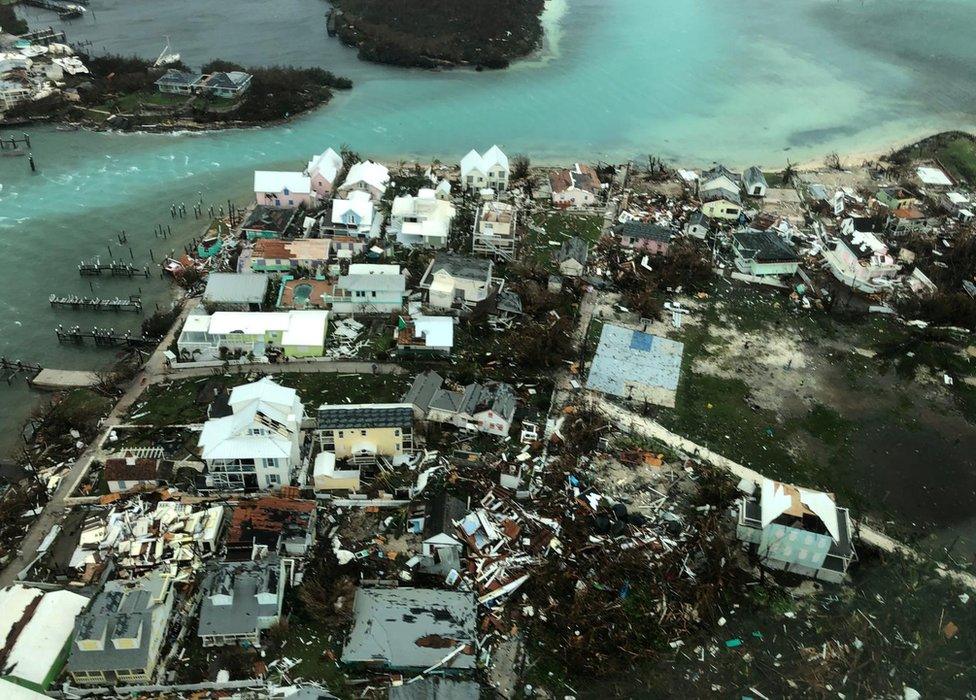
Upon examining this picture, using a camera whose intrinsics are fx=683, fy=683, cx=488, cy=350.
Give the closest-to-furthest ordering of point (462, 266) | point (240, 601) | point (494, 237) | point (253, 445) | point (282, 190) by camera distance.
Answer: point (240, 601) → point (253, 445) → point (462, 266) → point (494, 237) → point (282, 190)

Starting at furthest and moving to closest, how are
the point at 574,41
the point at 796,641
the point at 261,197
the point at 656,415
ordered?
the point at 574,41, the point at 261,197, the point at 656,415, the point at 796,641

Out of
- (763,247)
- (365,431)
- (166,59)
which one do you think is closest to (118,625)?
(365,431)

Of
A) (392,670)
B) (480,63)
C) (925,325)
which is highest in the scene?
(480,63)

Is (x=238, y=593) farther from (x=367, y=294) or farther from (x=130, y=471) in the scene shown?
(x=367, y=294)

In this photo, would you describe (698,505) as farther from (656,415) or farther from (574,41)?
(574,41)

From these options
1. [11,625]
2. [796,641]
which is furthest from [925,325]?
[11,625]

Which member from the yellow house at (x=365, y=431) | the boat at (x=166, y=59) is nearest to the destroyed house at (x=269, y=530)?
the yellow house at (x=365, y=431)
